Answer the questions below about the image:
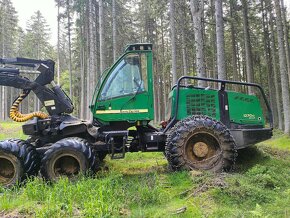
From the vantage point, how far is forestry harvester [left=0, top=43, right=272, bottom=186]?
634 centimetres

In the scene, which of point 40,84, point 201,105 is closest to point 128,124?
point 201,105

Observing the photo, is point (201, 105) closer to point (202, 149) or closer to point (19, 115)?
point (202, 149)

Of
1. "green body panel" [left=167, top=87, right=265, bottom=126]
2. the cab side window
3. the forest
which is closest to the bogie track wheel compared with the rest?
the cab side window

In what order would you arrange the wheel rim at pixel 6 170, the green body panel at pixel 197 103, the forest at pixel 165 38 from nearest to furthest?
the wheel rim at pixel 6 170, the green body panel at pixel 197 103, the forest at pixel 165 38

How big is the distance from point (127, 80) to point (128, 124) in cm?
109

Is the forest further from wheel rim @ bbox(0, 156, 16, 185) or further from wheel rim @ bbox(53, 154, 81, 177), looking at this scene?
wheel rim @ bbox(0, 156, 16, 185)

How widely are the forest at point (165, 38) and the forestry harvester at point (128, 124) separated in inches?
203

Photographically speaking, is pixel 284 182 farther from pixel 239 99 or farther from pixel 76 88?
pixel 76 88

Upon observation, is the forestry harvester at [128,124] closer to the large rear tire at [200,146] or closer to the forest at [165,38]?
the large rear tire at [200,146]

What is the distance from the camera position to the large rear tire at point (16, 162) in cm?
607

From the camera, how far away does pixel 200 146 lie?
681cm

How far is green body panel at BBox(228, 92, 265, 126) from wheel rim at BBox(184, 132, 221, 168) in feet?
3.40

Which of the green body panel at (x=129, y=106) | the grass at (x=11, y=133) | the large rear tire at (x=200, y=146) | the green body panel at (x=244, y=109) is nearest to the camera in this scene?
the large rear tire at (x=200, y=146)

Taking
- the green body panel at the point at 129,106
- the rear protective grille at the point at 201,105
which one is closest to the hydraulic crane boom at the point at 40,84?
the green body panel at the point at 129,106
